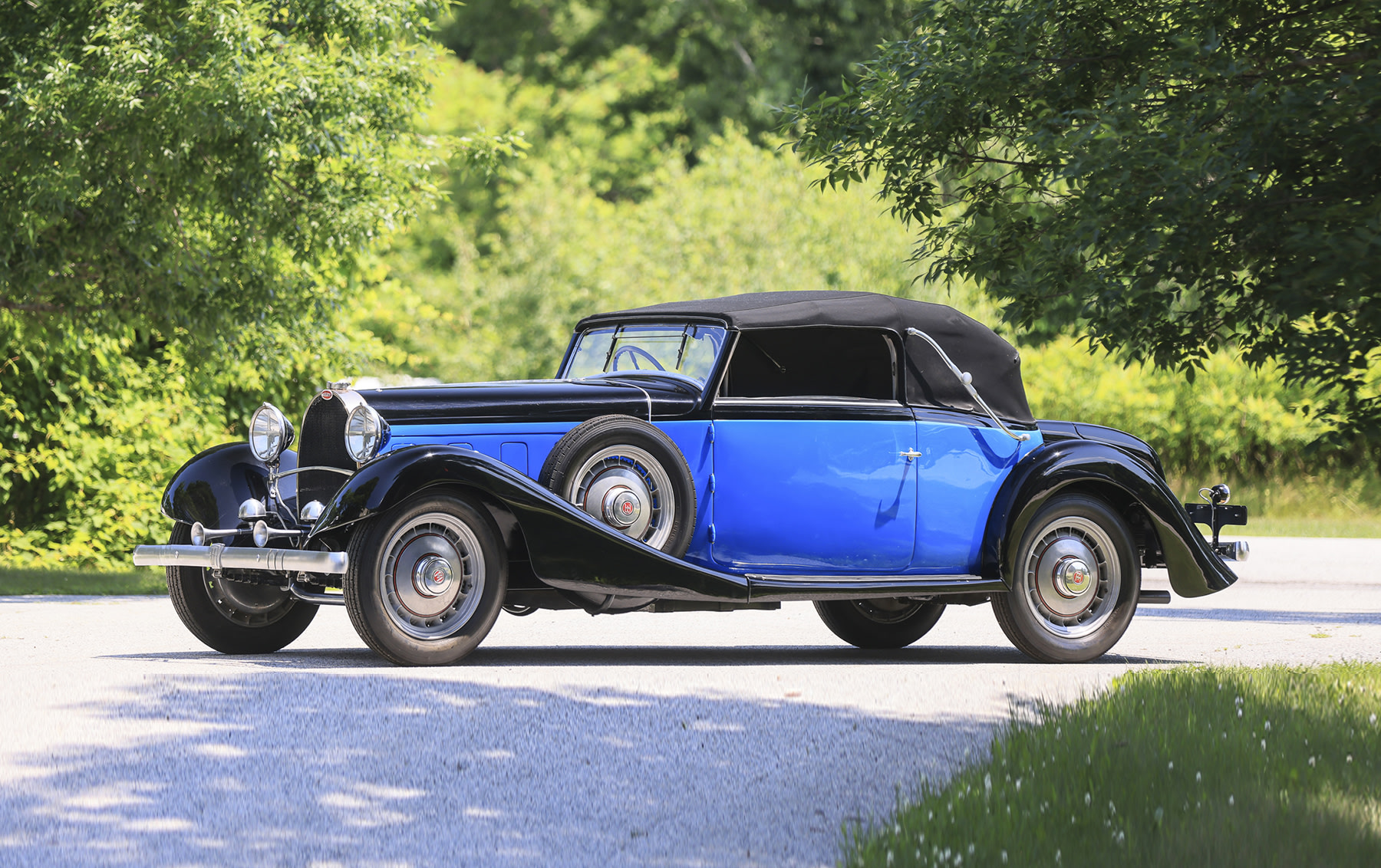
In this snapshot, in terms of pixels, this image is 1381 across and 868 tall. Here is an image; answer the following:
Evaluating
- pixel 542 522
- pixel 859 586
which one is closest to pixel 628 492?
pixel 542 522

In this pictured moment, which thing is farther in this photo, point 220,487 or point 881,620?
point 881,620

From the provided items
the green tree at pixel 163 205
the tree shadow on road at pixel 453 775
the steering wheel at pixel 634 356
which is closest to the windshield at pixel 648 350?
the steering wheel at pixel 634 356

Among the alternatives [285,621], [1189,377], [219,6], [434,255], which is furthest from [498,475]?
[434,255]

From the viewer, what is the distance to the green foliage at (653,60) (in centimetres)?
4062

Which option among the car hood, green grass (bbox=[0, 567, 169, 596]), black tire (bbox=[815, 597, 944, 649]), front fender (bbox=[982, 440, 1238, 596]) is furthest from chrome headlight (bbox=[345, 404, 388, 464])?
green grass (bbox=[0, 567, 169, 596])

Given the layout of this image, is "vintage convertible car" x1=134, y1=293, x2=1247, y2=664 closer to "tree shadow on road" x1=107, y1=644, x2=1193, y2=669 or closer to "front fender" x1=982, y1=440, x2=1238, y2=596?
"front fender" x1=982, y1=440, x2=1238, y2=596

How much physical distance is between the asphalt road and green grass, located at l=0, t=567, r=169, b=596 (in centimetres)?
548

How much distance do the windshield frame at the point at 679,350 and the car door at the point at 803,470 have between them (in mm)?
111

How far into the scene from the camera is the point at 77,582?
49.9 feet

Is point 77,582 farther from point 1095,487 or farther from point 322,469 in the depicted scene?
point 1095,487

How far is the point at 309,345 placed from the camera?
1703cm

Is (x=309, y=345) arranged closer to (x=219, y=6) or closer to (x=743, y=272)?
(x=219, y=6)

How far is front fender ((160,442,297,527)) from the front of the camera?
28.9 ft

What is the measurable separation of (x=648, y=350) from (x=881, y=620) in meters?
2.34
